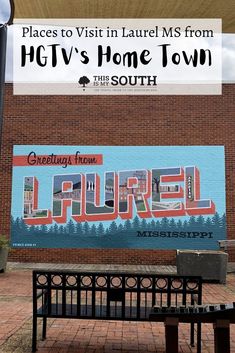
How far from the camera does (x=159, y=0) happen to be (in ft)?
7.01

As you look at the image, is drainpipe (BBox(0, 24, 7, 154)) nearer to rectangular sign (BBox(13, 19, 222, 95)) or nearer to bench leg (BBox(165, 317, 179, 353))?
rectangular sign (BBox(13, 19, 222, 95))

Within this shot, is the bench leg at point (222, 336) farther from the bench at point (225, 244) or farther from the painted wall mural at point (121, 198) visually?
the painted wall mural at point (121, 198)

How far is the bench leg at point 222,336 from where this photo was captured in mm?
4230

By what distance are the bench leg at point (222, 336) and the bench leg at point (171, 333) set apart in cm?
39

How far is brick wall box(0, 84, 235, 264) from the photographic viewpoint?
15109 mm

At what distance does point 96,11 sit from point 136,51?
4.34 feet

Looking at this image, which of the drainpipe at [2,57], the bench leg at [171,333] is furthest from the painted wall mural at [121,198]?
the drainpipe at [2,57]

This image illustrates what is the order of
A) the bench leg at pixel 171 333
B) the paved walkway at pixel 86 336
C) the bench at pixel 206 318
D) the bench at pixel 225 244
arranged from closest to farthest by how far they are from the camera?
the bench at pixel 206 318 < the bench leg at pixel 171 333 < the paved walkway at pixel 86 336 < the bench at pixel 225 244

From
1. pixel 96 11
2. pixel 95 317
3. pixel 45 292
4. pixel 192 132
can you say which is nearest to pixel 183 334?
pixel 95 317

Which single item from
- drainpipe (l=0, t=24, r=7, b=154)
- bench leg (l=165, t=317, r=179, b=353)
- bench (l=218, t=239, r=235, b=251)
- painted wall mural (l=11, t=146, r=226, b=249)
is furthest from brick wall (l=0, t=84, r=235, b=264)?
drainpipe (l=0, t=24, r=7, b=154)

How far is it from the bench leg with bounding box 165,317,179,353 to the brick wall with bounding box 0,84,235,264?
36.1 ft

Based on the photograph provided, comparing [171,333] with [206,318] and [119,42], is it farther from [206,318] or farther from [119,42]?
[119,42]

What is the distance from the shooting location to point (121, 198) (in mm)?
14844

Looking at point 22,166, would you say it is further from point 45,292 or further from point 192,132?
point 45,292
